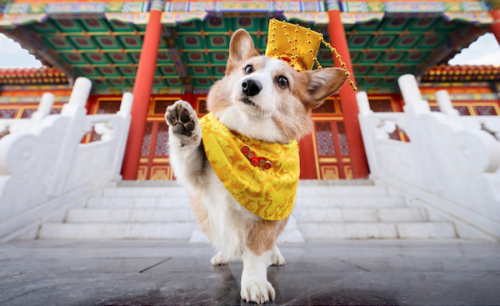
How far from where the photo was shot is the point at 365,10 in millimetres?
6375

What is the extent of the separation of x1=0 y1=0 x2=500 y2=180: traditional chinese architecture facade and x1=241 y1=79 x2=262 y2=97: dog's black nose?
14.1ft

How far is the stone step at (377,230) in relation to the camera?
8.17 ft

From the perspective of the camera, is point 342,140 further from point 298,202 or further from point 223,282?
point 223,282

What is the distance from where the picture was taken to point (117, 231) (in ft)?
8.07

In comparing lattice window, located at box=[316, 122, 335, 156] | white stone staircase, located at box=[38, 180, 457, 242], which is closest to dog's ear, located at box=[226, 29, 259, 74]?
white stone staircase, located at box=[38, 180, 457, 242]

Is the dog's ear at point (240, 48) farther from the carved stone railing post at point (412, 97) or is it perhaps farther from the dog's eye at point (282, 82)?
the carved stone railing post at point (412, 97)

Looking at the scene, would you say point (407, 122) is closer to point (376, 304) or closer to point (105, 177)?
point (376, 304)

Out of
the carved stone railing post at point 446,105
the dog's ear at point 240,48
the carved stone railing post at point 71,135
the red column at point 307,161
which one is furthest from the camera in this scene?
the red column at point 307,161

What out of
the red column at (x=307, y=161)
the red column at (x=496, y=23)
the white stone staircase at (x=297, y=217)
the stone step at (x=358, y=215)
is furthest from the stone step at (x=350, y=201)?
the red column at (x=496, y=23)

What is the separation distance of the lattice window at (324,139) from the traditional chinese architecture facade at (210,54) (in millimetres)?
38

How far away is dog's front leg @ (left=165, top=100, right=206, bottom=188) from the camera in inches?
32.5

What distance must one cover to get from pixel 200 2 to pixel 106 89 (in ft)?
19.0

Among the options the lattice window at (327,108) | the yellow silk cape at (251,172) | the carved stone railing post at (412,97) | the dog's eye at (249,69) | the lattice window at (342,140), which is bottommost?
the yellow silk cape at (251,172)

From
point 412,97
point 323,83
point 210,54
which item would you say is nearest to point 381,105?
point 412,97
